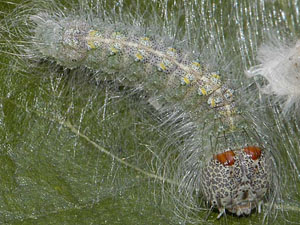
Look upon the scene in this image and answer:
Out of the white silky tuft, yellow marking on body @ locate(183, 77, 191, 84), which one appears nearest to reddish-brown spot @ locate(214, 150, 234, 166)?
yellow marking on body @ locate(183, 77, 191, 84)

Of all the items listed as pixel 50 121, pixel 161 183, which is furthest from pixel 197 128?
pixel 50 121

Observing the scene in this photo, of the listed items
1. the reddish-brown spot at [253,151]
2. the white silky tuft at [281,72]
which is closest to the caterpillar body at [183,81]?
the reddish-brown spot at [253,151]

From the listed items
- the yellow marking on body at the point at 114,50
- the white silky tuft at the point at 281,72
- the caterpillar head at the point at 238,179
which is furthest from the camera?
the white silky tuft at the point at 281,72

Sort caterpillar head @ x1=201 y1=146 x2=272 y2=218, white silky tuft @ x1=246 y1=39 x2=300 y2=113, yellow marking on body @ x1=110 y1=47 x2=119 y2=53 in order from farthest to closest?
1. white silky tuft @ x1=246 y1=39 x2=300 y2=113
2. yellow marking on body @ x1=110 y1=47 x2=119 y2=53
3. caterpillar head @ x1=201 y1=146 x2=272 y2=218

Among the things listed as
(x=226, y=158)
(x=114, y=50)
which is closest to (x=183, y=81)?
(x=114, y=50)

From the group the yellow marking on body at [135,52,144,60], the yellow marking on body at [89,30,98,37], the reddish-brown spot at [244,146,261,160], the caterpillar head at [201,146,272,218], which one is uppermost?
the yellow marking on body at [89,30,98,37]

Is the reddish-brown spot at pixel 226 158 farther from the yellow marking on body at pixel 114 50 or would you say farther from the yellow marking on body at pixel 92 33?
the yellow marking on body at pixel 92 33

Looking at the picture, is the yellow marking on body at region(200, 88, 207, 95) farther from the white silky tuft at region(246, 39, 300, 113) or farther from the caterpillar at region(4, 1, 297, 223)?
the white silky tuft at region(246, 39, 300, 113)

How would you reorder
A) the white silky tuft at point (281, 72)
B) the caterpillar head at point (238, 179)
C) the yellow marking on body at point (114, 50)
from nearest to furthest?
the caterpillar head at point (238, 179), the yellow marking on body at point (114, 50), the white silky tuft at point (281, 72)
